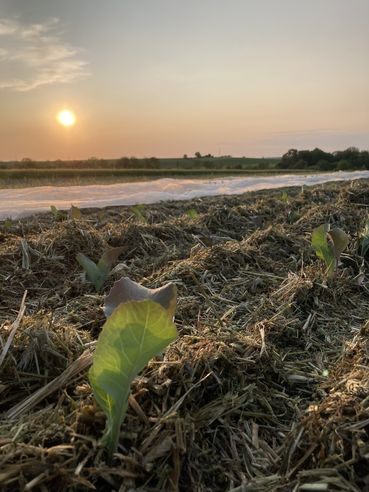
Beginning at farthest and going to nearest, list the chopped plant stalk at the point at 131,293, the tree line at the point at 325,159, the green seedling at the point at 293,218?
the tree line at the point at 325,159, the green seedling at the point at 293,218, the chopped plant stalk at the point at 131,293

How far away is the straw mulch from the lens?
1.10 m

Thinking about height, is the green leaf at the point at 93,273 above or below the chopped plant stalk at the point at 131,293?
below

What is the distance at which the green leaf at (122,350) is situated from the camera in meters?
1.09

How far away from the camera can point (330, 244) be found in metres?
2.66

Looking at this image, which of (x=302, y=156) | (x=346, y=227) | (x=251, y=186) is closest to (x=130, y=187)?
(x=251, y=186)

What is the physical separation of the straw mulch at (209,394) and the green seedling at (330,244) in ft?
0.35

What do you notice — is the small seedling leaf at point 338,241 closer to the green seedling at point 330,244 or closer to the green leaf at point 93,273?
the green seedling at point 330,244

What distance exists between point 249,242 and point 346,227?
4.11ft

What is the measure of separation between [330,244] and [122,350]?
1811 mm

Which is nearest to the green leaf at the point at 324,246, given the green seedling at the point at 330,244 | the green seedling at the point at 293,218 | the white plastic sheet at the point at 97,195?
the green seedling at the point at 330,244

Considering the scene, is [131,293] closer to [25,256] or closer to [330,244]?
[330,244]

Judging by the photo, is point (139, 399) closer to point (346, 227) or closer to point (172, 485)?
point (172, 485)

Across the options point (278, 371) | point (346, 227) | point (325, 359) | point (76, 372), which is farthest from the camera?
point (346, 227)

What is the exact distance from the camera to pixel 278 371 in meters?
1.63
